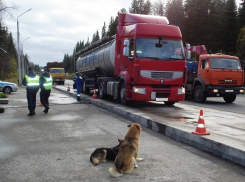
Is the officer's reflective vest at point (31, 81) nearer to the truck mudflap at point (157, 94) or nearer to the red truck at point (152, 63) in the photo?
the red truck at point (152, 63)

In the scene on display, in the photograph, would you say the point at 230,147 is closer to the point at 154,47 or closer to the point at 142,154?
the point at 142,154

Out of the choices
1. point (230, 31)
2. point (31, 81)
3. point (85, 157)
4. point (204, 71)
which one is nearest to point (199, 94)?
point (204, 71)

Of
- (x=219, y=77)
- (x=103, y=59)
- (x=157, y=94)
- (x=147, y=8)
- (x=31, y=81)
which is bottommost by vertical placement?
(x=157, y=94)

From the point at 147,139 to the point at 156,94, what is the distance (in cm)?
474

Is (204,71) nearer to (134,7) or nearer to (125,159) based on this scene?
(125,159)

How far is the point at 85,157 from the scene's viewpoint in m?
5.09

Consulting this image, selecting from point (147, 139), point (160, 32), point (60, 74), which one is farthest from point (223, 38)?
point (147, 139)

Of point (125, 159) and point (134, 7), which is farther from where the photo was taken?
point (134, 7)

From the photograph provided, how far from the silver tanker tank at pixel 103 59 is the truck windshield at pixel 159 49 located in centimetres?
295

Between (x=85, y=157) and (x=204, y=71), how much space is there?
11.3m

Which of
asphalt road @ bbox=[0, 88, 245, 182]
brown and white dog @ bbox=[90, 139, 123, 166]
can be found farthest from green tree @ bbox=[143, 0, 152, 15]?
brown and white dog @ bbox=[90, 139, 123, 166]

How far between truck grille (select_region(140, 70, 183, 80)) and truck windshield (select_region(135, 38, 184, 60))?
1.84 ft

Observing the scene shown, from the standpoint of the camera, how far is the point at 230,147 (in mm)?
5062

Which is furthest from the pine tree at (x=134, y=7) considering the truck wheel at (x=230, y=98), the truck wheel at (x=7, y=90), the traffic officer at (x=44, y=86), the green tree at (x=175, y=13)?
the traffic officer at (x=44, y=86)
